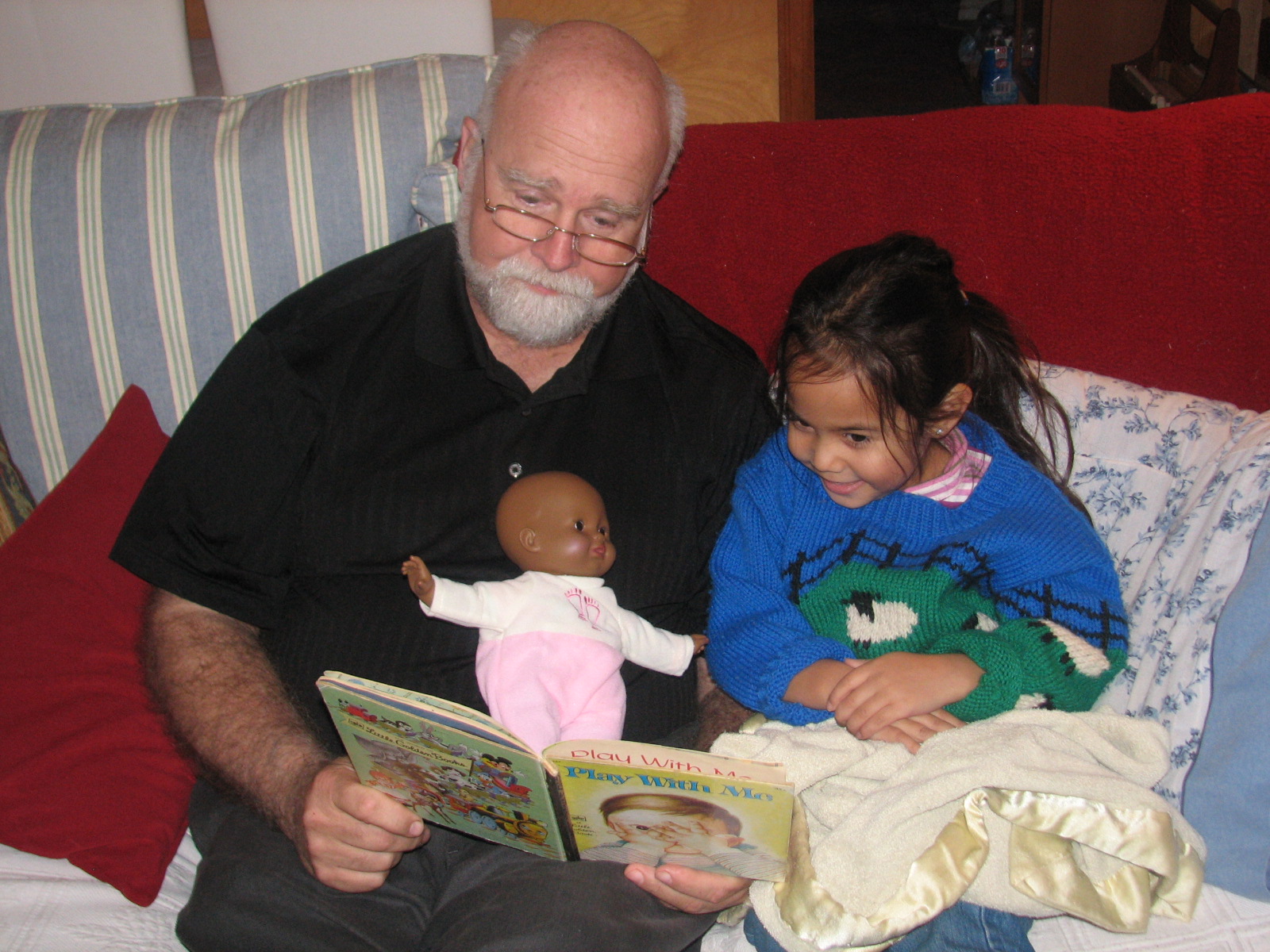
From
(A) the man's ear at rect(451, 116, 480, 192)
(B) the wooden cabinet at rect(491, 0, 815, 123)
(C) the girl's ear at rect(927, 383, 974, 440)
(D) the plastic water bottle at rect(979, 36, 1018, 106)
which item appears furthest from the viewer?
(D) the plastic water bottle at rect(979, 36, 1018, 106)

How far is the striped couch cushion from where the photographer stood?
1.75 metres

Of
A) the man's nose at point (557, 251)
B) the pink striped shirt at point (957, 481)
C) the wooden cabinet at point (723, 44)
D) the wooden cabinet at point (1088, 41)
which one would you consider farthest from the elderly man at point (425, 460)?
the wooden cabinet at point (1088, 41)

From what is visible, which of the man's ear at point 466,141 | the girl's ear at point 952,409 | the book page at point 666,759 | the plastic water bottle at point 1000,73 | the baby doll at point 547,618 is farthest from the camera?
the plastic water bottle at point 1000,73

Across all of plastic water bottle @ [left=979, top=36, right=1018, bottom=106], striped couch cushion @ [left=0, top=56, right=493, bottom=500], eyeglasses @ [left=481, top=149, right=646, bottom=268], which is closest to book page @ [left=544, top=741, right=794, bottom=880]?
eyeglasses @ [left=481, top=149, right=646, bottom=268]

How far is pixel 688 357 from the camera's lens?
1705mm

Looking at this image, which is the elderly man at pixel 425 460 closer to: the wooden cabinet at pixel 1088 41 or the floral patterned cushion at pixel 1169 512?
the floral patterned cushion at pixel 1169 512

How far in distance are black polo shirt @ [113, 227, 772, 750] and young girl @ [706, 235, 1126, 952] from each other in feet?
0.48

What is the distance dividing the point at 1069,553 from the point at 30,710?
1.51m

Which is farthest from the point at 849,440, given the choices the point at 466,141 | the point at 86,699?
the point at 86,699

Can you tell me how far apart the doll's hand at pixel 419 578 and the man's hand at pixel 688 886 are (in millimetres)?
441

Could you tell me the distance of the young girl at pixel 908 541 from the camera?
1424 millimetres

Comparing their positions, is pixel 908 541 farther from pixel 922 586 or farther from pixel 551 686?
pixel 551 686

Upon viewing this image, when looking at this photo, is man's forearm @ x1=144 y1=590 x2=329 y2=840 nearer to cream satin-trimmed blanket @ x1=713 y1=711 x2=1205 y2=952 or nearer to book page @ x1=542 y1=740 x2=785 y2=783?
book page @ x1=542 y1=740 x2=785 y2=783

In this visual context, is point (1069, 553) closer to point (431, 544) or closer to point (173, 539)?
point (431, 544)
